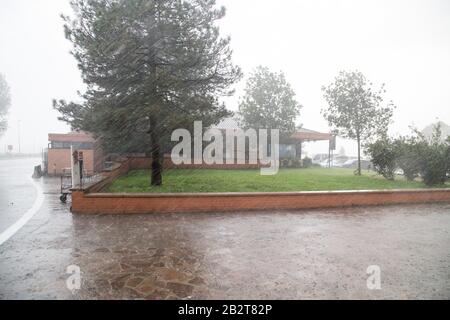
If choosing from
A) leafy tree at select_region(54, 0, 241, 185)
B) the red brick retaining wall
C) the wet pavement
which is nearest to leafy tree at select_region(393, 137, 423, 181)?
the red brick retaining wall

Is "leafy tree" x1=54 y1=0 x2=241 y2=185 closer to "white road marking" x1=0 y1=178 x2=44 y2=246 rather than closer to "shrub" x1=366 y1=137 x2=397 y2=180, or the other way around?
"white road marking" x1=0 y1=178 x2=44 y2=246

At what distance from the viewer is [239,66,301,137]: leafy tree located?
23.7 m

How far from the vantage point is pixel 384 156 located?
48.5ft

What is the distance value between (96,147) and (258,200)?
17.0 meters

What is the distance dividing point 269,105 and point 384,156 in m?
11.2

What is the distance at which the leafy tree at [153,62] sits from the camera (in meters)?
9.21

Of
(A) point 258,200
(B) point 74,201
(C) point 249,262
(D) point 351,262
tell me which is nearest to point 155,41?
(B) point 74,201

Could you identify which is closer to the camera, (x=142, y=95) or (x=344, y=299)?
(x=344, y=299)

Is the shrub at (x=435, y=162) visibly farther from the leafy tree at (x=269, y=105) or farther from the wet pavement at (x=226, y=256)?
the leafy tree at (x=269, y=105)

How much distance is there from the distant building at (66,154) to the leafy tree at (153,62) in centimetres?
1048

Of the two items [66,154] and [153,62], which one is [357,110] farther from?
[66,154]

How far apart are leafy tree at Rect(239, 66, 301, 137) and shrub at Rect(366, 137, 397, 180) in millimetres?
9480

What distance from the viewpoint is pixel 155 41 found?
1012cm

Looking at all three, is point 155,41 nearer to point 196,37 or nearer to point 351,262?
point 196,37
